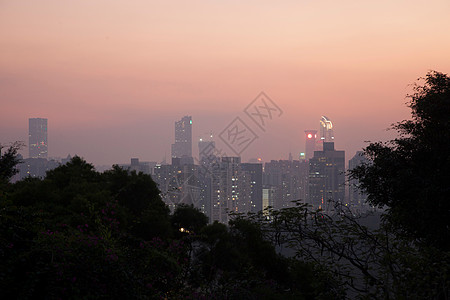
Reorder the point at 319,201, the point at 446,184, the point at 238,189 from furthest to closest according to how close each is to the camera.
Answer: the point at 319,201 → the point at 238,189 → the point at 446,184

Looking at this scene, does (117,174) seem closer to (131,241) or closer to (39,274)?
(131,241)

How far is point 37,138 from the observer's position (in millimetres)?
158375

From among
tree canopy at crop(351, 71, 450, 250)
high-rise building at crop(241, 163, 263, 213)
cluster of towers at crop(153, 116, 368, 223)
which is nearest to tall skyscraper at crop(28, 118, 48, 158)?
cluster of towers at crop(153, 116, 368, 223)

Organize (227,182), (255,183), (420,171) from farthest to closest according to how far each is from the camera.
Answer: (255,183) → (227,182) → (420,171)

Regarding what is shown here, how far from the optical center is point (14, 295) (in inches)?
249

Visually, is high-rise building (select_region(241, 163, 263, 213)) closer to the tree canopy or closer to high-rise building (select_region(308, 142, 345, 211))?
high-rise building (select_region(308, 142, 345, 211))

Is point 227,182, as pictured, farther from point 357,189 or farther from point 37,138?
point 357,189

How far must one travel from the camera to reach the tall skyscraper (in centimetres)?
15288

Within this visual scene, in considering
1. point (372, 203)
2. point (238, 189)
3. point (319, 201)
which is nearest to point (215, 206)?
point (238, 189)

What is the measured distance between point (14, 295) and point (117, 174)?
639 inches

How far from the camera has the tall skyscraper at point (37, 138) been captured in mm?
152875

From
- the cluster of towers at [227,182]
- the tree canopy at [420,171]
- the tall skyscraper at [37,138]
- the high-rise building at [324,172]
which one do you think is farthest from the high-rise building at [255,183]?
the tree canopy at [420,171]

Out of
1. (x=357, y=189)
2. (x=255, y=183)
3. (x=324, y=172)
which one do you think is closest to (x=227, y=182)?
(x=255, y=183)

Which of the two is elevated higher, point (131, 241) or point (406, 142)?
point (406, 142)
